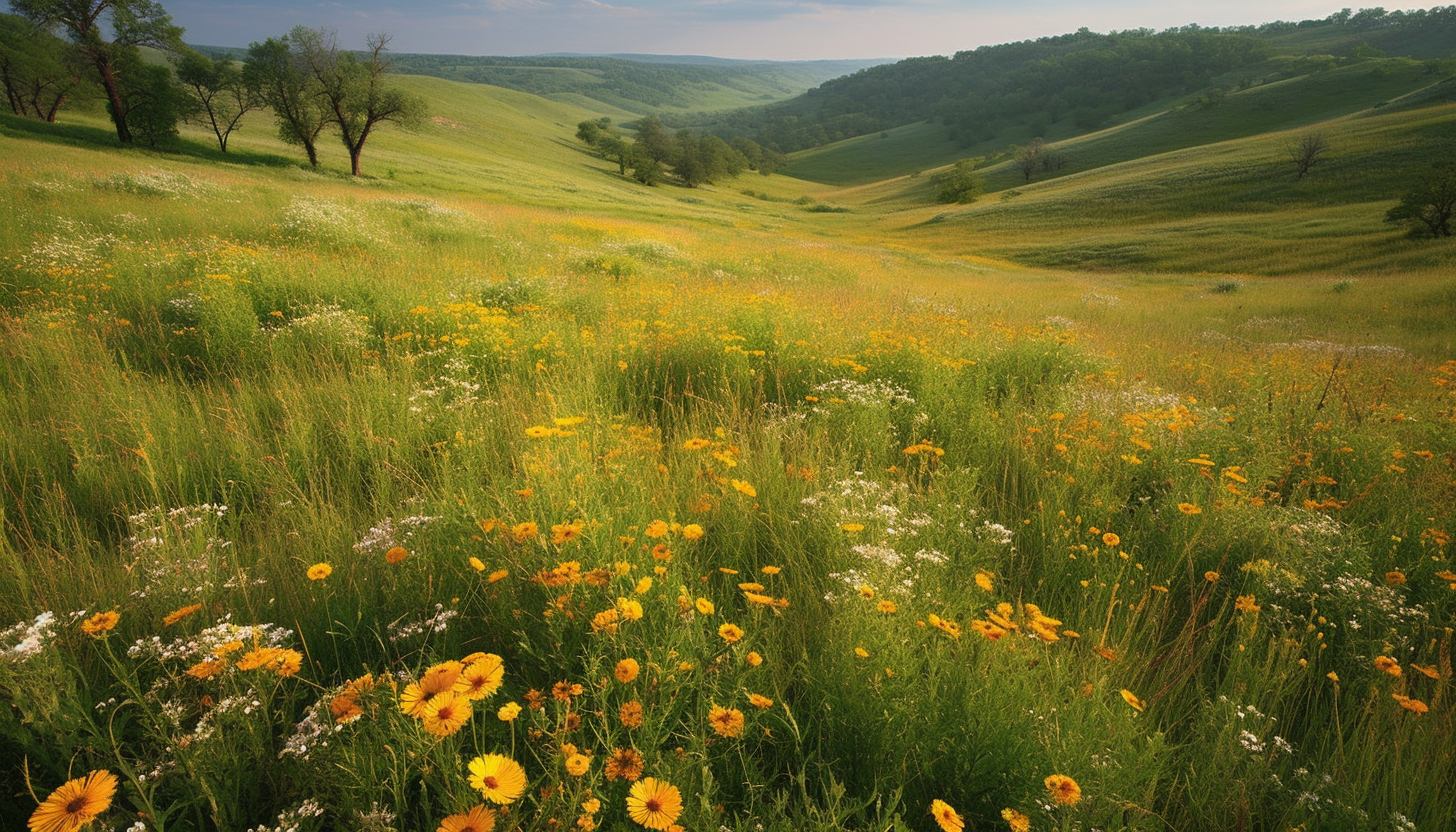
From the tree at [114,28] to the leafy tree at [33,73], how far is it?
15.5m

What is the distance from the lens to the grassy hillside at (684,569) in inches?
62.7

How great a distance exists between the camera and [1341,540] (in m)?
3.05

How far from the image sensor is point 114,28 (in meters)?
28.9

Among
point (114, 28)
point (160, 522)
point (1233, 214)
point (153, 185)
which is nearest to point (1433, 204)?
point (1233, 214)

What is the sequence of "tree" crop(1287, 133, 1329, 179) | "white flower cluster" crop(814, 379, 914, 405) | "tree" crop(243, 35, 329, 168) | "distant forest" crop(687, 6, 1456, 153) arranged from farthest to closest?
"distant forest" crop(687, 6, 1456, 153) → "tree" crop(1287, 133, 1329, 179) → "tree" crop(243, 35, 329, 168) → "white flower cluster" crop(814, 379, 914, 405)

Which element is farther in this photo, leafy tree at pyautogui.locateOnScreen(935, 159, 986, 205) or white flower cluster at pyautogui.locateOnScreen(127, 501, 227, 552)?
leafy tree at pyautogui.locateOnScreen(935, 159, 986, 205)

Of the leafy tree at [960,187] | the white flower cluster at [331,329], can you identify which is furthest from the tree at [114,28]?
the leafy tree at [960,187]

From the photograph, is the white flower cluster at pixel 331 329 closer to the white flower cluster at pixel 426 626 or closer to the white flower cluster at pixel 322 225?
the white flower cluster at pixel 426 626

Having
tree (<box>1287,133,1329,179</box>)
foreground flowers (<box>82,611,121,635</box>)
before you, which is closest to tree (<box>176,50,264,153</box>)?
foreground flowers (<box>82,611,121,635</box>)

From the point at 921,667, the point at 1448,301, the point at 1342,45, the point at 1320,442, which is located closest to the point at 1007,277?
the point at 1448,301

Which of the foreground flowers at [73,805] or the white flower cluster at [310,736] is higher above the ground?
the foreground flowers at [73,805]

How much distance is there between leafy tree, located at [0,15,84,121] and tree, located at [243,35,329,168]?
17543 millimetres

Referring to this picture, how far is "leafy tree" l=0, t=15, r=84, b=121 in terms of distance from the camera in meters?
39.8

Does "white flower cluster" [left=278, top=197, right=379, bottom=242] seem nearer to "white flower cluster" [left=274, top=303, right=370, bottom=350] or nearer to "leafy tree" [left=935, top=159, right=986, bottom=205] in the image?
"white flower cluster" [left=274, top=303, right=370, bottom=350]
